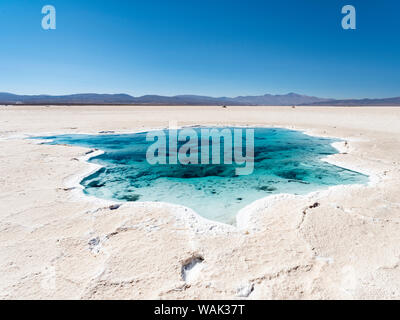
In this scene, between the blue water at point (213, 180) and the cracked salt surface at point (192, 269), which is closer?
the cracked salt surface at point (192, 269)

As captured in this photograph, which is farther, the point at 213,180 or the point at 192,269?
the point at 213,180

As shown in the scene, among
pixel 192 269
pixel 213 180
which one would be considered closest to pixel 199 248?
pixel 192 269

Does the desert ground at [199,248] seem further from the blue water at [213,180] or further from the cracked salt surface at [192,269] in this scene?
the blue water at [213,180]

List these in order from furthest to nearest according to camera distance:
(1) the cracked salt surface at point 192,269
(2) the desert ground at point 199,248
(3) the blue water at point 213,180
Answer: (3) the blue water at point 213,180, (1) the cracked salt surface at point 192,269, (2) the desert ground at point 199,248

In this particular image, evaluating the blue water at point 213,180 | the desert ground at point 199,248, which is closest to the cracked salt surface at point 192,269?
the desert ground at point 199,248

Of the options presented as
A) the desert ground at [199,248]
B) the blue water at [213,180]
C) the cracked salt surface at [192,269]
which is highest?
the blue water at [213,180]

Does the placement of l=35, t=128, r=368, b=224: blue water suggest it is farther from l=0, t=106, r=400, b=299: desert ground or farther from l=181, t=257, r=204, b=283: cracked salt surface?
l=181, t=257, r=204, b=283: cracked salt surface

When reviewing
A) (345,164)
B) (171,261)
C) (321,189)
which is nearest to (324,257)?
(171,261)

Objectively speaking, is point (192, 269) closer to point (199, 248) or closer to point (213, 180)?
point (199, 248)

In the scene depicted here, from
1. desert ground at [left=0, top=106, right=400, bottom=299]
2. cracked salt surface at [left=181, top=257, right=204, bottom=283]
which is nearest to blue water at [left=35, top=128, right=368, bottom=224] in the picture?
desert ground at [left=0, top=106, right=400, bottom=299]
